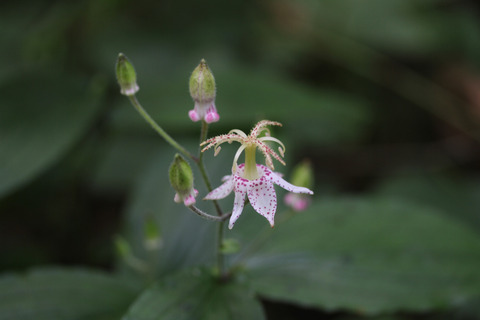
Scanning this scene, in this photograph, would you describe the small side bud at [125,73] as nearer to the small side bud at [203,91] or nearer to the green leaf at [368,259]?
the small side bud at [203,91]

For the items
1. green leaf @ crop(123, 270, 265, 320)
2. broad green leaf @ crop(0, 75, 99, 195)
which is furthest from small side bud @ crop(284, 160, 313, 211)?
broad green leaf @ crop(0, 75, 99, 195)

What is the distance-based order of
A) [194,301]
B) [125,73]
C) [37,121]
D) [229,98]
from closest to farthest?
[125,73] → [194,301] → [37,121] → [229,98]

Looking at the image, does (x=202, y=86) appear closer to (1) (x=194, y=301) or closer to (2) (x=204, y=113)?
(2) (x=204, y=113)

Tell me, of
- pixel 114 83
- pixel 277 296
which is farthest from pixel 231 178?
pixel 114 83

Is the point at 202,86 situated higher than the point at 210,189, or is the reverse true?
the point at 202,86

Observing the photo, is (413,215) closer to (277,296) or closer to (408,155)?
(277,296)

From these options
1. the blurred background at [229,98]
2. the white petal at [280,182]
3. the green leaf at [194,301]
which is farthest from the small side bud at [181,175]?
the blurred background at [229,98]

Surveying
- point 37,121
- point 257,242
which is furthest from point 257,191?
point 37,121
